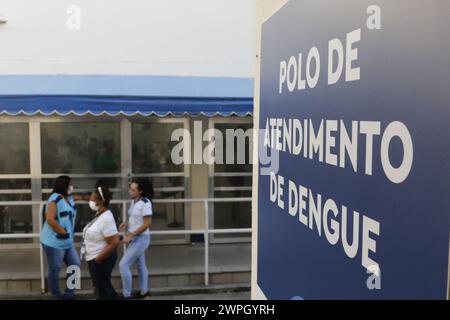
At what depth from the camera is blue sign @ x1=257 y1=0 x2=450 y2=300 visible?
2.32 feet

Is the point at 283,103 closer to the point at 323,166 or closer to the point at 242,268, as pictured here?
the point at 323,166

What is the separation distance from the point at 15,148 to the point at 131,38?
2.36 m

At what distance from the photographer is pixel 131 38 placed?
7059mm

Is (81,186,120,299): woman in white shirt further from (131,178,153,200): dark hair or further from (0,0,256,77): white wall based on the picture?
(0,0,256,77): white wall

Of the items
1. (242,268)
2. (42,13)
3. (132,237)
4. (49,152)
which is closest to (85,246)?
(132,237)

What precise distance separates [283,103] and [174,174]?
5700 mm

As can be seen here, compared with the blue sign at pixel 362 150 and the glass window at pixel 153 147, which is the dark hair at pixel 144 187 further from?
the blue sign at pixel 362 150

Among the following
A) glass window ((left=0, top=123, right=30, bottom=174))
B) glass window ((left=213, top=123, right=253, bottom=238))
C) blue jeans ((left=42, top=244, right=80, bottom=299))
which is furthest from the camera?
glass window ((left=213, top=123, right=253, bottom=238))

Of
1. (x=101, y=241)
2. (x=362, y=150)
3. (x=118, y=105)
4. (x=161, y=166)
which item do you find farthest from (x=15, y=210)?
(x=362, y=150)

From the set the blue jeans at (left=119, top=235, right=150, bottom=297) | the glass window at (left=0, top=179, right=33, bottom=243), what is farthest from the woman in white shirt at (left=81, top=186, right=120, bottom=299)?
the glass window at (left=0, top=179, right=33, bottom=243)

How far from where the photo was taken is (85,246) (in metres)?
4.76

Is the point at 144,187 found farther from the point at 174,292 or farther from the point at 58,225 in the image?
the point at 174,292

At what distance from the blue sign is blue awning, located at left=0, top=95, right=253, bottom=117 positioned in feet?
14.2

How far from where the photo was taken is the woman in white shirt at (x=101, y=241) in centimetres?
468
